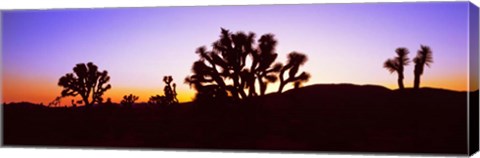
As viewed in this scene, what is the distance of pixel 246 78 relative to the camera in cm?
Answer: 836

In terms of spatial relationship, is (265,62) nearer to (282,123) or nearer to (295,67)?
(295,67)

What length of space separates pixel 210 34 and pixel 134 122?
0.93m

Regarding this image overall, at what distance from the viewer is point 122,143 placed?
8.57 meters

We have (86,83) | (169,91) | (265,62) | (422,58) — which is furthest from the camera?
(86,83)

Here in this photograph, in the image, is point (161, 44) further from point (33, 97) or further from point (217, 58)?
point (33, 97)

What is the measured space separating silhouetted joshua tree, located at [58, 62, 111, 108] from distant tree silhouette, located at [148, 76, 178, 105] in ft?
1.27

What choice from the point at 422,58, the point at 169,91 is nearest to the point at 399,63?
the point at 422,58

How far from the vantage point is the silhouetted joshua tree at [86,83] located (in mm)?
8617

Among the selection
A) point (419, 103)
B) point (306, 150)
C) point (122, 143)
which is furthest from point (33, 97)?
point (419, 103)

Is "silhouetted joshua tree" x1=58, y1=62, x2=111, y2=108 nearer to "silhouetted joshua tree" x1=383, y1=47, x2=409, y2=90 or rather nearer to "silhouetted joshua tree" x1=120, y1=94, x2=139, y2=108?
"silhouetted joshua tree" x1=120, y1=94, x2=139, y2=108

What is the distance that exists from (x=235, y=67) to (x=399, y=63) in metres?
1.25

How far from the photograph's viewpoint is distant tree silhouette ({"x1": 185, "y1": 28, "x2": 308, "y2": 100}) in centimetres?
827

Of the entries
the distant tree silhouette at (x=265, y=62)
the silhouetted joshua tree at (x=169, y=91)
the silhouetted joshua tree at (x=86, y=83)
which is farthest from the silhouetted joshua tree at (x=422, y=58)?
the silhouetted joshua tree at (x=86, y=83)

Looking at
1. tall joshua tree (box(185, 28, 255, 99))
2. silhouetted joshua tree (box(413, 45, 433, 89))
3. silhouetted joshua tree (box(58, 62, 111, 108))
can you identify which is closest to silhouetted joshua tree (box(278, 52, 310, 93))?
tall joshua tree (box(185, 28, 255, 99))
